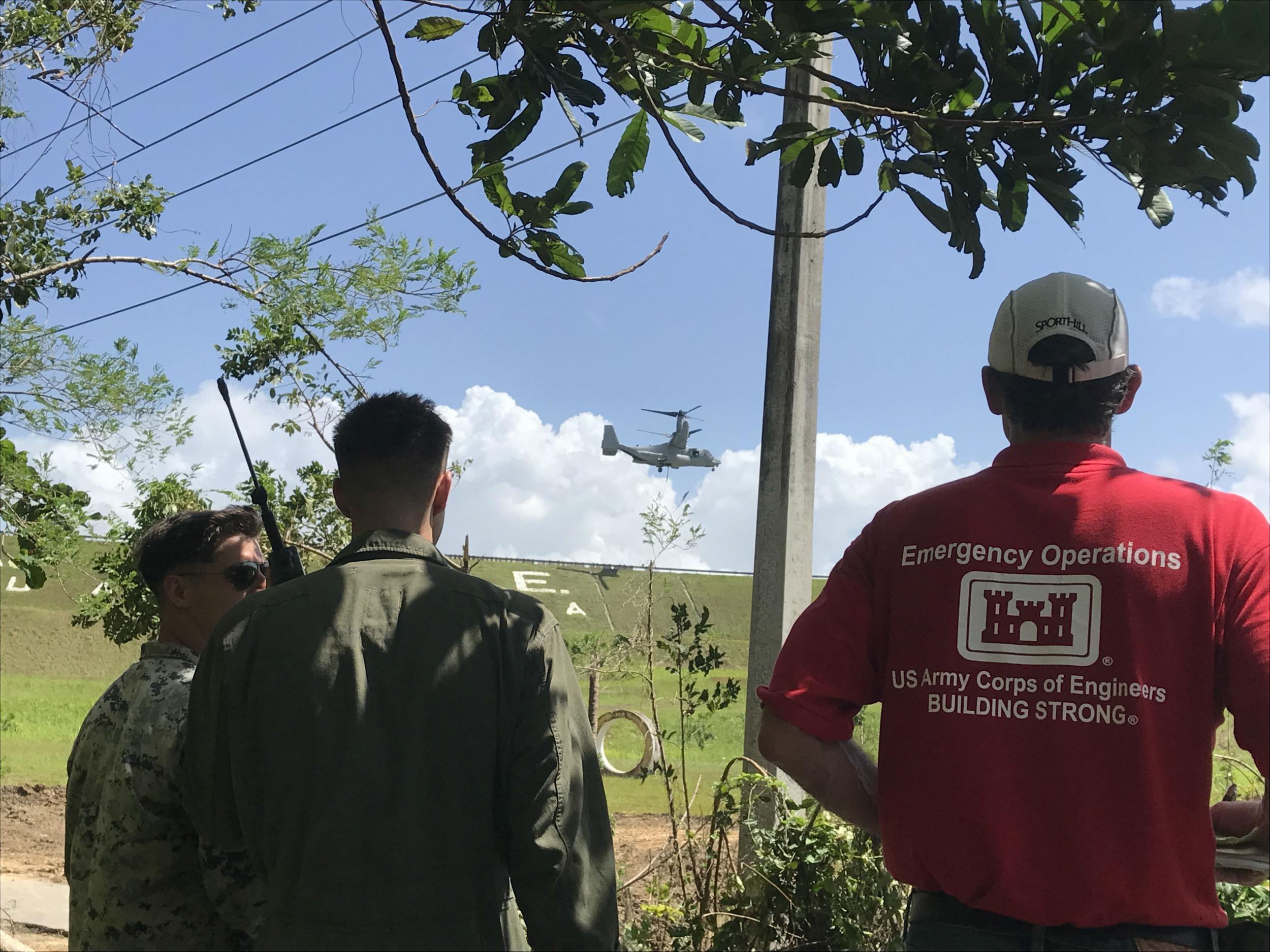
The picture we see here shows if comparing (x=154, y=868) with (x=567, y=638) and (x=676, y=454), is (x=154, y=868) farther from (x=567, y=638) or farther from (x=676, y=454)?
(x=676, y=454)

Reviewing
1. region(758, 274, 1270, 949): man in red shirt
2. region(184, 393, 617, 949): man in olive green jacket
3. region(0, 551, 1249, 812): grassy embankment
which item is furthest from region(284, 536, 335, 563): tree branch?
region(758, 274, 1270, 949): man in red shirt

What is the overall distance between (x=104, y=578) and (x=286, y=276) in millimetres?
2200

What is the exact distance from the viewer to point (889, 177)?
201cm

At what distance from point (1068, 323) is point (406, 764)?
1.28 m

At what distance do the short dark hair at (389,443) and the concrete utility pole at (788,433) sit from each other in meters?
2.63

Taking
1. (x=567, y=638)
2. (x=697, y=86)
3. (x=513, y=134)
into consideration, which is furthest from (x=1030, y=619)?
(x=567, y=638)

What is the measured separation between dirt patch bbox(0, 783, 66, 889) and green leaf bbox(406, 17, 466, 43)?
25.6ft

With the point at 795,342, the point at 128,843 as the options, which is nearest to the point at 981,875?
the point at 128,843

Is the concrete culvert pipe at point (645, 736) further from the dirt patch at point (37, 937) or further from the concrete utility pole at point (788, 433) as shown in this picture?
the dirt patch at point (37, 937)

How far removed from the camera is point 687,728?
420 cm

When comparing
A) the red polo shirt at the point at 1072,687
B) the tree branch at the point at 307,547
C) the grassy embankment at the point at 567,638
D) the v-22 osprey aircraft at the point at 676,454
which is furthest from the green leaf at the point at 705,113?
the v-22 osprey aircraft at the point at 676,454

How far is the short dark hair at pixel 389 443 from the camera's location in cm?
210

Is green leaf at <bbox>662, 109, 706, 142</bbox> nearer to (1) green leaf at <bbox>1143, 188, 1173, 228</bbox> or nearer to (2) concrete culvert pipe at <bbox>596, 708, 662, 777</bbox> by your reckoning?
(1) green leaf at <bbox>1143, 188, 1173, 228</bbox>

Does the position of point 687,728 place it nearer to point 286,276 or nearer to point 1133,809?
point 1133,809
